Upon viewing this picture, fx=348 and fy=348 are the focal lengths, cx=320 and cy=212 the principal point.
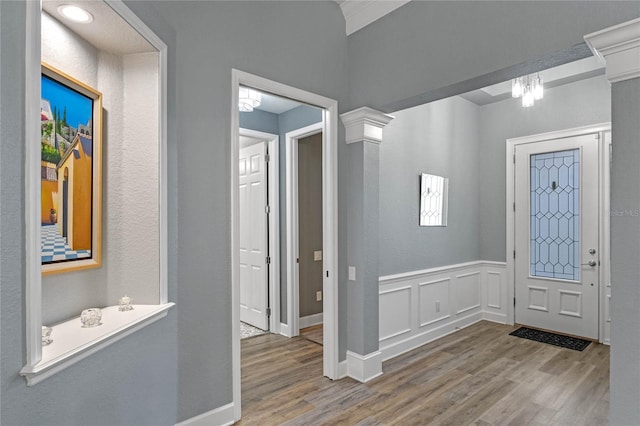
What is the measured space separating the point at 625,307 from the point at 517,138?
3.50 meters

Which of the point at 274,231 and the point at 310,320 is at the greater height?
the point at 274,231

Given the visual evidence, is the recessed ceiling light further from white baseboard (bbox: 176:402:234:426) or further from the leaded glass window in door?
the leaded glass window in door

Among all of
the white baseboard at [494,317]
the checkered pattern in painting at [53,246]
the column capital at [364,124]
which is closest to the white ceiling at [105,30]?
the checkered pattern in painting at [53,246]

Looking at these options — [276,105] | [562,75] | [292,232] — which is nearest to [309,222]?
[292,232]

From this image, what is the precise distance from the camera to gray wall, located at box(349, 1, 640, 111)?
1866mm

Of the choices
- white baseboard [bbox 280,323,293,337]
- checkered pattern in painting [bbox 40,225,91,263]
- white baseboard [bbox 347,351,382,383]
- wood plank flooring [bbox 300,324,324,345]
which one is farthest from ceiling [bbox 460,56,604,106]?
checkered pattern in painting [bbox 40,225,91,263]

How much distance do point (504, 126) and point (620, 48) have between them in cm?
329

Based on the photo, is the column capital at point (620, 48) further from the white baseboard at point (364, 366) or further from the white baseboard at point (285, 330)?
the white baseboard at point (285, 330)

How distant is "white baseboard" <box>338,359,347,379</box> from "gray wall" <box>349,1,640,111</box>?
221cm

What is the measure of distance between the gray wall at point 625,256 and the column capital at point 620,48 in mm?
52

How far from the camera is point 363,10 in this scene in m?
2.92

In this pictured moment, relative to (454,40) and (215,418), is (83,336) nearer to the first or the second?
(215,418)

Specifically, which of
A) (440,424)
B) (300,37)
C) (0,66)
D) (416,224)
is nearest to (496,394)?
(440,424)

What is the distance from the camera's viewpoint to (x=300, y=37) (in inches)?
109
